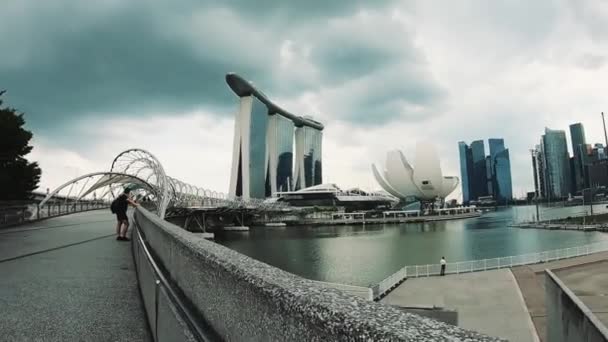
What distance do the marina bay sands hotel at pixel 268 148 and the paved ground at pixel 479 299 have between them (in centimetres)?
9162

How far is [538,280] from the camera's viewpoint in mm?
17219

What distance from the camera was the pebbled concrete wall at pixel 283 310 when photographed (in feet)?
3.16

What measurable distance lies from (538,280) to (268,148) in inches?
4692

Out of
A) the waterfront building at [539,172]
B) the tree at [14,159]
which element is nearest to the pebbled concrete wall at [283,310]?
the tree at [14,159]

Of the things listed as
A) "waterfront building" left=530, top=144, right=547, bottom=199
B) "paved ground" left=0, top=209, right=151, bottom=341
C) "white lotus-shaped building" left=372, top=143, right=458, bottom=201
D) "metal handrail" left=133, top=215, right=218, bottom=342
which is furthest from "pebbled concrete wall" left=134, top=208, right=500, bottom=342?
"waterfront building" left=530, top=144, right=547, bottom=199

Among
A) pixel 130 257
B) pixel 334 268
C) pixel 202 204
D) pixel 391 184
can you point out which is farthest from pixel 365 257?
pixel 391 184

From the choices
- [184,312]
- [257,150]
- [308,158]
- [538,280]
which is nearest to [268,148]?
[257,150]

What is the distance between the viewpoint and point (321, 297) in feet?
4.06

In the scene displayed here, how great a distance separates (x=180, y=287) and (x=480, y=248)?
36.4 m

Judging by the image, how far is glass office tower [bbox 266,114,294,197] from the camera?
131 m

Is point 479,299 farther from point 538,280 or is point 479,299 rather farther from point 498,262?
point 498,262

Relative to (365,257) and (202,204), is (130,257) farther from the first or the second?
(202,204)

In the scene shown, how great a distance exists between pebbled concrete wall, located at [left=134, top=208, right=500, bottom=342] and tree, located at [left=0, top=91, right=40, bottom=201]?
25.1 m

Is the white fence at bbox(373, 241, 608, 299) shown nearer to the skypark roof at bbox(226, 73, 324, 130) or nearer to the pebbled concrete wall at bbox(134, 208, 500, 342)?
the pebbled concrete wall at bbox(134, 208, 500, 342)
